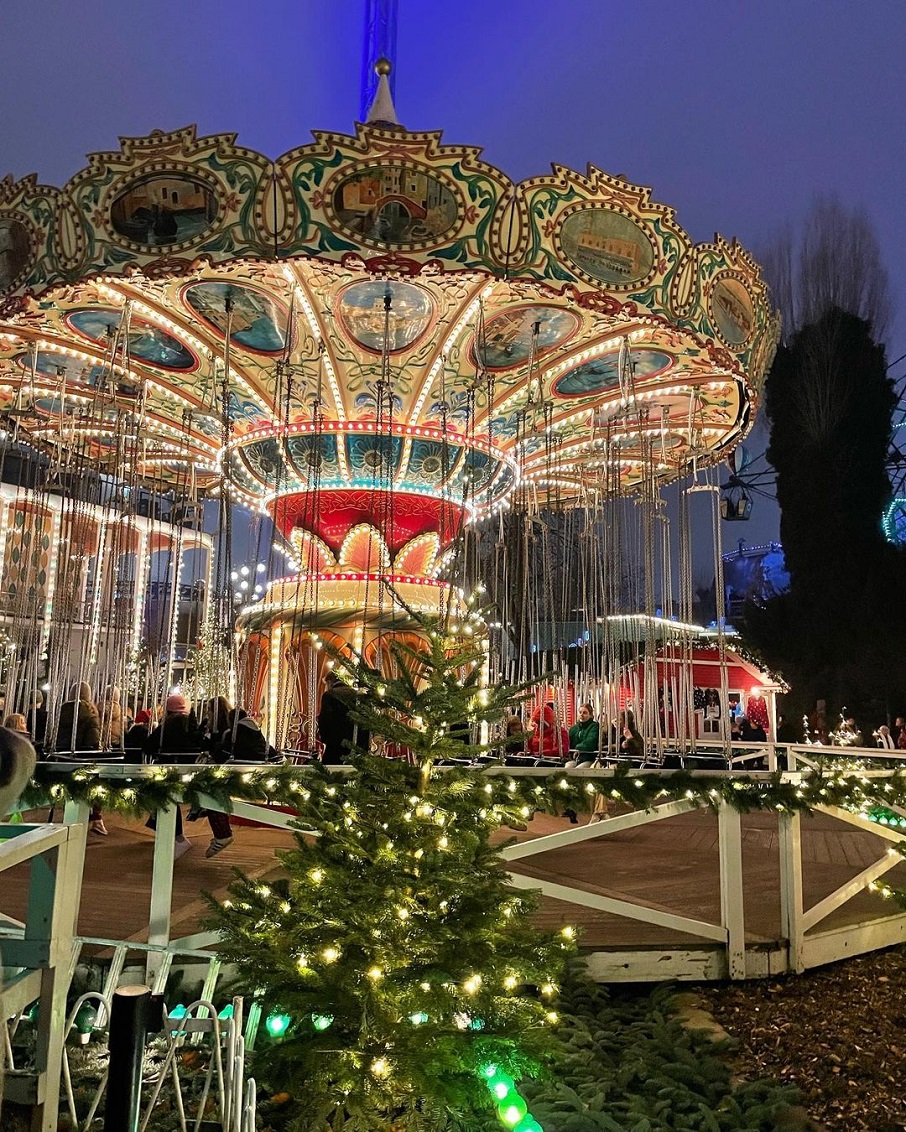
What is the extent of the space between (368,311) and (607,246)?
7.50 ft

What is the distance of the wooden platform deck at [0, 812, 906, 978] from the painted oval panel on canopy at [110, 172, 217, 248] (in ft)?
14.2

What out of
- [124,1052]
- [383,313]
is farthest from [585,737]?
[124,1052]

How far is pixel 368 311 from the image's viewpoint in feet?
24.9

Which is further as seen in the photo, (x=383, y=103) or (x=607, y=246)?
(x=383, y=103)

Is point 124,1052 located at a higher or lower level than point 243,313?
lower

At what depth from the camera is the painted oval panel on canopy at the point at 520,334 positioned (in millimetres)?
7609

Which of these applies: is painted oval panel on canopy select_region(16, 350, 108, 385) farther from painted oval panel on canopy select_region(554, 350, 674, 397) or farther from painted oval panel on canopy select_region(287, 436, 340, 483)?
painted oval panel on canopy select_region(554, 350, 674, 397)

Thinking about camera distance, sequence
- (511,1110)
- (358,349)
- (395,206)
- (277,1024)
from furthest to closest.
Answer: (358,349) < (395,206) < (277,1024) < (511,1110)

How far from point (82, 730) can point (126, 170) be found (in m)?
4.70

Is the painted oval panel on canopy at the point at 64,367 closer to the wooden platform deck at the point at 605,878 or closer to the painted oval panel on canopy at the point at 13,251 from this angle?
the painted oval panel on canopy at the point at 13,251

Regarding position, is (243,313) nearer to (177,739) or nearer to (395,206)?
(395,206)

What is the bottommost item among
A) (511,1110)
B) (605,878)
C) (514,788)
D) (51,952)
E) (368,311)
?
(511,1110)

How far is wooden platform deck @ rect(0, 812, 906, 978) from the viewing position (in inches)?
195

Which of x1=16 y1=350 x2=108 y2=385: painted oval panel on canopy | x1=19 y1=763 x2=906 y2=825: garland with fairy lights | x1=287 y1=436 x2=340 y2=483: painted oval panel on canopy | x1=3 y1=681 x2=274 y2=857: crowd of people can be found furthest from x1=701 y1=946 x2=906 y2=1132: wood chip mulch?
x1=16 y1=350 x2=108 y2=385: painted oval panel on canopy
